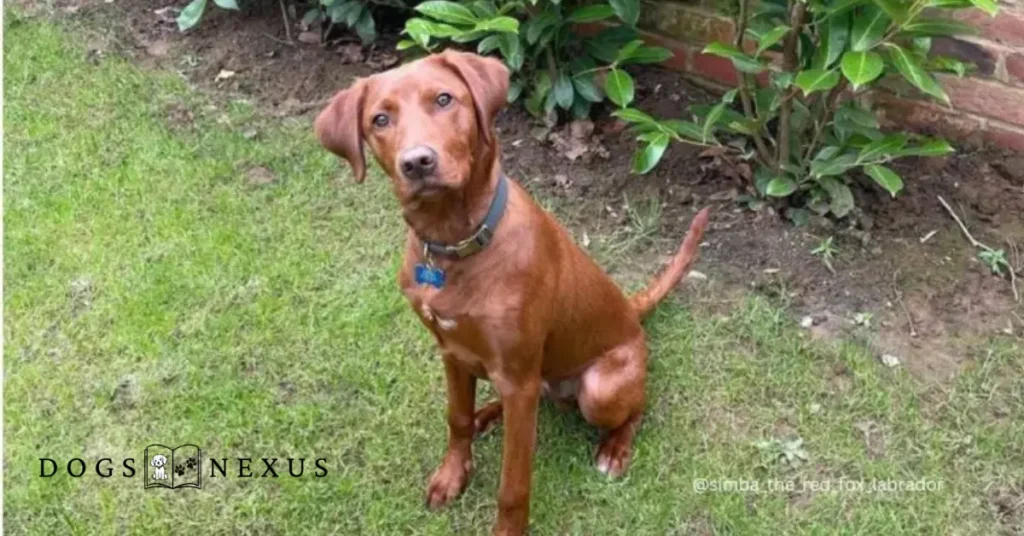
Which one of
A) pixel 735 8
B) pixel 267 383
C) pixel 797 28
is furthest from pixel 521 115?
pixel 267 383

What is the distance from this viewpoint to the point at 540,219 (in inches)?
107

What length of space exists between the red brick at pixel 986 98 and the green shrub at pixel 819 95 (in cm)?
26

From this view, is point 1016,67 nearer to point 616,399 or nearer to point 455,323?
point 616,399

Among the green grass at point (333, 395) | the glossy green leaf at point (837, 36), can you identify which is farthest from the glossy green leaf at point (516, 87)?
the glossy green leaf at point (837, 36)

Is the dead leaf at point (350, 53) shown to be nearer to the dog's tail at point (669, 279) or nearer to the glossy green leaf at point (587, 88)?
the glossy green leaf at point (587, 88)

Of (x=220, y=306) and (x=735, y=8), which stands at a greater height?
(x=735, y=8)

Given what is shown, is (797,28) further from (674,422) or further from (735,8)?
(674,422)

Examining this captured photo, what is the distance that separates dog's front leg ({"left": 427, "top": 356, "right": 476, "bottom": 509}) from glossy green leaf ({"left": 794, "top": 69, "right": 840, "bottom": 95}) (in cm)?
137

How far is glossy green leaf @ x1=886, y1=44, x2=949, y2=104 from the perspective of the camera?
3129 millimetres

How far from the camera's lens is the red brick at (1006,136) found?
12.8 ft

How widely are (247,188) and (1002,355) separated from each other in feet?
9.72

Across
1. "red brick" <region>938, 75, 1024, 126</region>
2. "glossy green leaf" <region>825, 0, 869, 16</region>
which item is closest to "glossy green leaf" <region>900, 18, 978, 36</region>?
"glossy green leaf" <region>825, 0, 869, 16</region>

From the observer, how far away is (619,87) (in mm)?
3971

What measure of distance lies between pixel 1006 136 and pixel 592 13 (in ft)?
5.28
